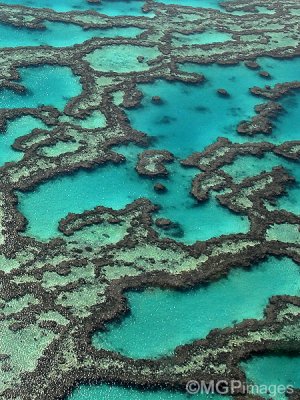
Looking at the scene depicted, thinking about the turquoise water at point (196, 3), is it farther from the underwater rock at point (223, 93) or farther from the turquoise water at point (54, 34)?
the underwater rock at point (223, 93)

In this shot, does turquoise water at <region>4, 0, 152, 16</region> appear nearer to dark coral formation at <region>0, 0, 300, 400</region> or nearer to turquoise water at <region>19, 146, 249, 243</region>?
dark coral formation at <region>0, 0, 300, 400</region>

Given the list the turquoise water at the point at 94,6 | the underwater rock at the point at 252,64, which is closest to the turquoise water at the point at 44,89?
the turquoise water at the point at 94,6

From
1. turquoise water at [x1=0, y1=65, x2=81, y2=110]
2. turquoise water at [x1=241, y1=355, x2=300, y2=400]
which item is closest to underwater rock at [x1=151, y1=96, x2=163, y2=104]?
turquoise water at [x1=0, y1=65, x2=81, y2=110]

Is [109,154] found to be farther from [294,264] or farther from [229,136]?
[294,264]

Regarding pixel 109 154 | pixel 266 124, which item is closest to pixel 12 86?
pixel 109 154

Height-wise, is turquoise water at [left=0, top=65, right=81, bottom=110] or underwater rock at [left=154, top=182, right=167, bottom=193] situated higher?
turquoise water at [left=0, top=65, right=81, bottom=110]
